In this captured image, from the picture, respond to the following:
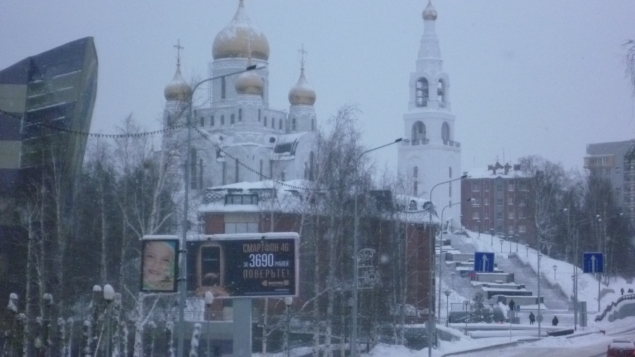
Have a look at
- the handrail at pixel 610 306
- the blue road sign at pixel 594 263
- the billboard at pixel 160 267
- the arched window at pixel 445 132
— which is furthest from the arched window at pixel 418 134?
the billboard at pixel 160 267

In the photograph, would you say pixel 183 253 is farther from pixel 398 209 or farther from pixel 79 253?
pixel 398 209

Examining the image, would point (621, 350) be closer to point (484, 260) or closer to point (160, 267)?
point (160, 267)

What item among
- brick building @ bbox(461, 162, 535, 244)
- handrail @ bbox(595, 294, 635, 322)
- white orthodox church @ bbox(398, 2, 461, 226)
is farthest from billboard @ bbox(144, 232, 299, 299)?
brick building @ bbox(461, 162, 535, 244)

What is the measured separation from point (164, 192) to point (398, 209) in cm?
1260

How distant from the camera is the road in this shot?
3300cm

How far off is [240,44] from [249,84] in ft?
9.61

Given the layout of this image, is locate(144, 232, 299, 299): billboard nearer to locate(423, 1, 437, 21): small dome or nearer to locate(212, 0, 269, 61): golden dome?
locate(212, 0, 269, 61): golden dome

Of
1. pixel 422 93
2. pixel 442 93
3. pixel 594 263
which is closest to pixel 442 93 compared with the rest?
pixel 442 93

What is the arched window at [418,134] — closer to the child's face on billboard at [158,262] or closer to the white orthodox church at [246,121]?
→ the white orthodox church at [246,121]

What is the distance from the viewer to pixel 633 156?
45.7 ft

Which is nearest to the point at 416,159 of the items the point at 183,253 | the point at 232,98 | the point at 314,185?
the point at 232,98

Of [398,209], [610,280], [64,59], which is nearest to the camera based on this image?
[64,59]

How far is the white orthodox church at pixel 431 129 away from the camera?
288ft

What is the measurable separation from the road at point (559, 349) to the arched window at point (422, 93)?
4862cm
